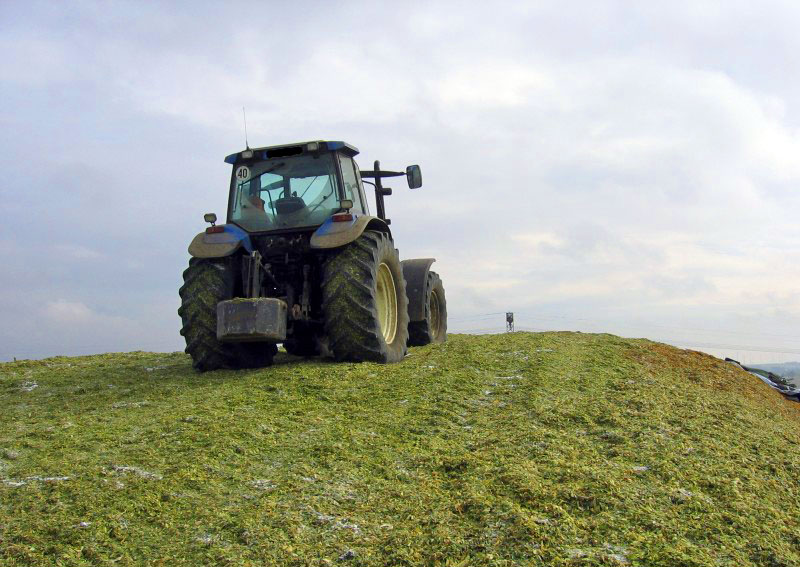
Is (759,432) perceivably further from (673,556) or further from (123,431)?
(123,431)

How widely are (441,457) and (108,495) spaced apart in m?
1.72

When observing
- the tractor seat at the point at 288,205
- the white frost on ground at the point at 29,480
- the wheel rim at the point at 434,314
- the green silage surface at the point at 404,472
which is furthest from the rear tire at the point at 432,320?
the white frost on ground at the point at 29,480

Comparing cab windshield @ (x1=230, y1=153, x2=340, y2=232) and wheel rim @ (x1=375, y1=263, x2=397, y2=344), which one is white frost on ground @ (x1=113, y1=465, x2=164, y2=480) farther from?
wheel rim @ (x1=375, y1=263, x2=397, y2=344)

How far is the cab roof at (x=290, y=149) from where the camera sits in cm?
773

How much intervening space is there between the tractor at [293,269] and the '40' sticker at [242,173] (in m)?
0.01


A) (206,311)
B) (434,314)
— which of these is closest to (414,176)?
(434,314)

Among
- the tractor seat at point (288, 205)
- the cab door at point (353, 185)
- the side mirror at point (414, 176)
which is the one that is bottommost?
the tractor seat at point (288, 205)

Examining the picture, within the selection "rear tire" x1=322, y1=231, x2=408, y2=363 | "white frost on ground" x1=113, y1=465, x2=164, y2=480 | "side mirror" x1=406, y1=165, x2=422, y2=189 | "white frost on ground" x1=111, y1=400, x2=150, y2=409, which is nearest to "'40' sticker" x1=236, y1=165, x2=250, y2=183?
"rear tire" x1=322, y1=231, x2=408, y2=363

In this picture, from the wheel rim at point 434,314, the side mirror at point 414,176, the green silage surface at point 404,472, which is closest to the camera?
the green silage surface at point 404,472

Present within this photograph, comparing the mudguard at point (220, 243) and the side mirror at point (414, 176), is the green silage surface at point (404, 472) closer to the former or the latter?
the mudguard at point (220, 243)

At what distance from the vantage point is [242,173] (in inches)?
313

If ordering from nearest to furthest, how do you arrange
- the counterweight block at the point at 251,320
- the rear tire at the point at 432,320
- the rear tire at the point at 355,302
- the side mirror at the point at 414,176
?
the counterweight block at the point at 251,320, the rear tire at the point at 355,302, the side mirror at the point at 414,176, the rear tire at the point at 432,320

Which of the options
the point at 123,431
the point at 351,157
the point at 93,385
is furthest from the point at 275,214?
the point at 123,431

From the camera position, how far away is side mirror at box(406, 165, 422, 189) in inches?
356
